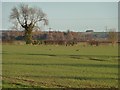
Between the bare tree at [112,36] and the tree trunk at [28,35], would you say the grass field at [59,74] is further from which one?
the bare tree at [112,36]

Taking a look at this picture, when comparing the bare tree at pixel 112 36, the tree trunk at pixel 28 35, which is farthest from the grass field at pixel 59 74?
the bare tree at pixel 112 36

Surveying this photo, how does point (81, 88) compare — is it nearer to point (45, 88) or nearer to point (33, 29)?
point (45, 88)

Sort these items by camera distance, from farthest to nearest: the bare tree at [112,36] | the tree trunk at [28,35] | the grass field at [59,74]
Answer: the bare tree at [112,36] < the tree trunk at [28,35] < the grass field at [59,74]

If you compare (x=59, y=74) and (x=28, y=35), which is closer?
(x=59, y=74)

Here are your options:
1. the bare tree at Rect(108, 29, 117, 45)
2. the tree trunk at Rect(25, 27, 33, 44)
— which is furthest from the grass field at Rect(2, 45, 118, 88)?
the bare tree at Rect(108, 29, 117, 45)

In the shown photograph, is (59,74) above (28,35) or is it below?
below

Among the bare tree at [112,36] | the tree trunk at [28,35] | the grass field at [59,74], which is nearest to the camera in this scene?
the grass field at [59,74]

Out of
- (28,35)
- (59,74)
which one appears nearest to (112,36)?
(28,35)

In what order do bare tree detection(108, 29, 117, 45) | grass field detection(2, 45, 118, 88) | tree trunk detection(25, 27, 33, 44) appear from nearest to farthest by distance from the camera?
grass field detection(2, 45, 118, 88), tree trunk detection(25, 27, 33, 44), bare tree detection(108, 29, 117, 45)

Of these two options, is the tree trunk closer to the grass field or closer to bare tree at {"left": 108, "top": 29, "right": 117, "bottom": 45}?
bare tree at {"left": 108, "top": 29, "right": 117, "bottom": 45}

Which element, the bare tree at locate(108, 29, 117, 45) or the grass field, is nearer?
the grass field

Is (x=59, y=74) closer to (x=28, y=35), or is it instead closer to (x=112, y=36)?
(x=28, y=35)

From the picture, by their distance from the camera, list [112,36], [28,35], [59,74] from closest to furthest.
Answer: [59,74] < [28,35] < [112,36]

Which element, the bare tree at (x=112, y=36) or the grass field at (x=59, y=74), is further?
the bare tree at (x=112, y=36)
